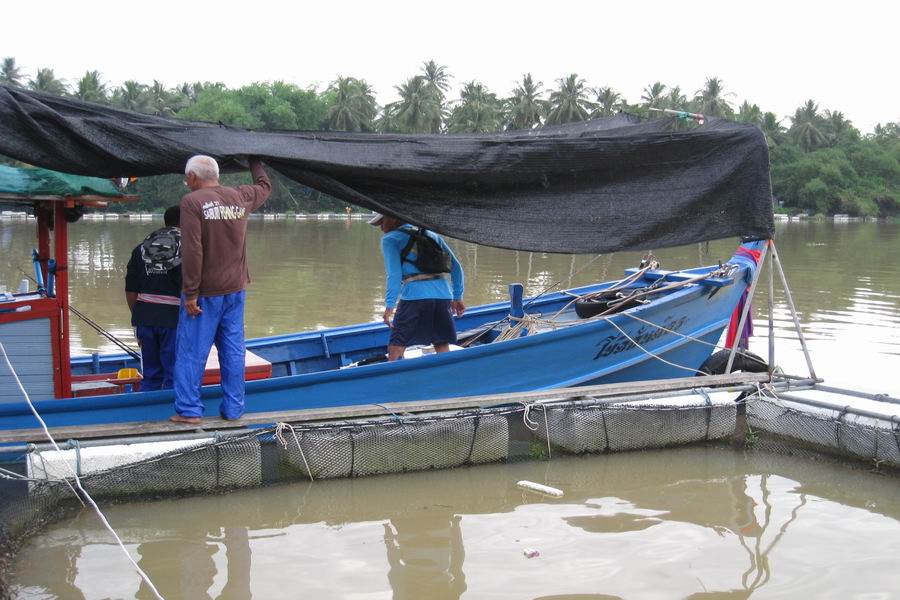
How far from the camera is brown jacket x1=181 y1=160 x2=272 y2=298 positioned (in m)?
4.77

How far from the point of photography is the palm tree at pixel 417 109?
65.8 metres

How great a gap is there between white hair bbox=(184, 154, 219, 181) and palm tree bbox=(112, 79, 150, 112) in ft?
201

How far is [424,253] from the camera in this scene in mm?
6398

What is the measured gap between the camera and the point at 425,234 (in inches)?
254

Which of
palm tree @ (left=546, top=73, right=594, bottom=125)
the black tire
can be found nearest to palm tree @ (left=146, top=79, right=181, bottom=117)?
palm tree @ (left=546, top=73, right=594, bottom=125)

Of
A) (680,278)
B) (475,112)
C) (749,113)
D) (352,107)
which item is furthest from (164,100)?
(680,278)

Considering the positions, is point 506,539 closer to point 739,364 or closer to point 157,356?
point 157,356

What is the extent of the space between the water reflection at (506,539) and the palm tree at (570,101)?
60.1 metres

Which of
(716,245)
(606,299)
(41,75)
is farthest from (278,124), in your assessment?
(606,299)

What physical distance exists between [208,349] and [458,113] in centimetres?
6193

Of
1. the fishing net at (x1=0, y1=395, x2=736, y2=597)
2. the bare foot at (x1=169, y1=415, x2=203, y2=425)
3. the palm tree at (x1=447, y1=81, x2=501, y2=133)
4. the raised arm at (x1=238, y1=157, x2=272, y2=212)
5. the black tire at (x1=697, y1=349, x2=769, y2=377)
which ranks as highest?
the palm tree at (x1=447, y1=81, x2=501, y2=133)

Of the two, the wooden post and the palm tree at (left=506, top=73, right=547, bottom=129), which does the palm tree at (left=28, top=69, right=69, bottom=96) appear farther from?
the wooden post

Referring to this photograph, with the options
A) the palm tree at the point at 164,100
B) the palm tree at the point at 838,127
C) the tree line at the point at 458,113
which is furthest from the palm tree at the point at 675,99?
the palm tree at the point at 164,100

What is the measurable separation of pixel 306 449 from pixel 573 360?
8.16 ft
